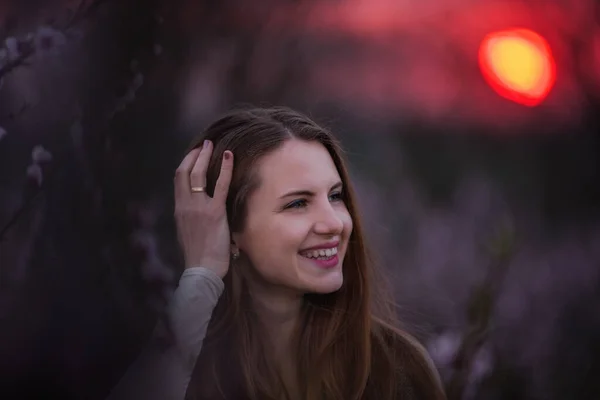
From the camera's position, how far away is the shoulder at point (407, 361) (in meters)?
1.80

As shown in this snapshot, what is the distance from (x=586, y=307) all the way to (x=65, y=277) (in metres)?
1.18

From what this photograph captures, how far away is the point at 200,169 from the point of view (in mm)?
1681

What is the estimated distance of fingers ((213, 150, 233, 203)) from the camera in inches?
65.3

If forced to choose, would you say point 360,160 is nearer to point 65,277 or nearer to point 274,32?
point 274,32

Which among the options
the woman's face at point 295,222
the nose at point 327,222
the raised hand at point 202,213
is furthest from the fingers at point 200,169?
the nose at point 327,222

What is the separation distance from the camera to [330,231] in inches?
66.9

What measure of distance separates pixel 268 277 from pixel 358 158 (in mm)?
330

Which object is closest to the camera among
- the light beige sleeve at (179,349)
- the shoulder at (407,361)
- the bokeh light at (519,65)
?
the light beige sleeve at (179,349)

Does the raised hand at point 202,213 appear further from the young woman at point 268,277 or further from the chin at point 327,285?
the chin at point 327,285

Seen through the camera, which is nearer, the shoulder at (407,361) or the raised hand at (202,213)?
the raised hand at (202,213)

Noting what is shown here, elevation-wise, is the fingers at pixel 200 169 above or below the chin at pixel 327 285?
above

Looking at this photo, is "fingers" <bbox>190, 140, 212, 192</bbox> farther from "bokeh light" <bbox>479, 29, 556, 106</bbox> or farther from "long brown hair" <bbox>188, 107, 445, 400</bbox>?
"bokeh light" <bbox>479, 29, 556, 106</bbox>

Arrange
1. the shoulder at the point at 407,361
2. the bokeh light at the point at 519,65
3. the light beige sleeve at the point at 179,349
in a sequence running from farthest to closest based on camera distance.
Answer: the bokeh light at the point at 519,65 → the shoulder at the point at 407,361 → the light beige sleeve at the point at 179,349

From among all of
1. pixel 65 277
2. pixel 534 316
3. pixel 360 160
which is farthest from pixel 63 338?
pixel 534 316
